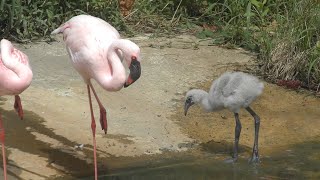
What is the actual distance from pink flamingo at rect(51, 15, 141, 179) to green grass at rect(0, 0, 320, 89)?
98.2 inches

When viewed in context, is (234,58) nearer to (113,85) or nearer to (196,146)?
(196,146)

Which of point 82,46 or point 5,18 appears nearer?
point 82,46

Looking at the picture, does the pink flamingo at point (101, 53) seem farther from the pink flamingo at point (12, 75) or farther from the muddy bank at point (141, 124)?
the pink flamingo at point (12, 75)

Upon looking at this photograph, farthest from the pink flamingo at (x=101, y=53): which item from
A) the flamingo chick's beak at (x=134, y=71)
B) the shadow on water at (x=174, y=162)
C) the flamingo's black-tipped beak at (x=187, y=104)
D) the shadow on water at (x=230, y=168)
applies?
the flamingo's black-tipped beak at (x=187, y=104)

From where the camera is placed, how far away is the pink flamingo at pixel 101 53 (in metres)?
5.73

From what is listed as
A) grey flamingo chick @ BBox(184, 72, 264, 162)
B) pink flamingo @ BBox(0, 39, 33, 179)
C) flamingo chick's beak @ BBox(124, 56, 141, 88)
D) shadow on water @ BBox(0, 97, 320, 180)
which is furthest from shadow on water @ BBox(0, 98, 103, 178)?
grey flamingo chick @ BBox(184, 72, 264, 162)

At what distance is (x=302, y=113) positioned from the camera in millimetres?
7703

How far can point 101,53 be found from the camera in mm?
6047

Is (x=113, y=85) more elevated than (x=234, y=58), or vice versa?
(x=113, y=85)

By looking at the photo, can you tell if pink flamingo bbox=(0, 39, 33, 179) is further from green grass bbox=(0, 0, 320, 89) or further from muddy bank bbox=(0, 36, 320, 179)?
green grass bbox=(0, 0, 320, 89)

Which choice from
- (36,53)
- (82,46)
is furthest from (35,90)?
(82,46)

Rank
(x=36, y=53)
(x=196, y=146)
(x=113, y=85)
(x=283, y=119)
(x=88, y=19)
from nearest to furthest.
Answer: (x=113, y=85) → (x=88, y=19) → (x=196, y=146) → (x=283, y=119) → (x=36, y=53)

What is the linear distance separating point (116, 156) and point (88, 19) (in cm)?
119

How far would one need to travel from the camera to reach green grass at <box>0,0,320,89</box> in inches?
332
